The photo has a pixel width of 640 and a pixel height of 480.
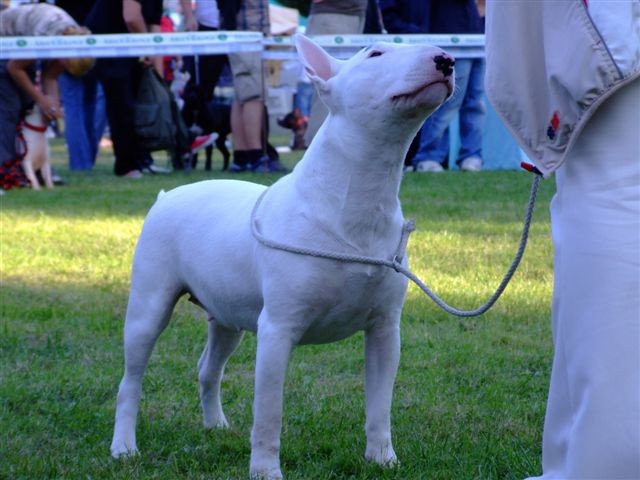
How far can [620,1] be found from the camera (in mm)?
2770

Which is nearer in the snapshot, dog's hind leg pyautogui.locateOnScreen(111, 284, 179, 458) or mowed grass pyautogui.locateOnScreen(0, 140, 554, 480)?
mowed grass pyautogui.locateOnScreen(0, 140, 554, 480)

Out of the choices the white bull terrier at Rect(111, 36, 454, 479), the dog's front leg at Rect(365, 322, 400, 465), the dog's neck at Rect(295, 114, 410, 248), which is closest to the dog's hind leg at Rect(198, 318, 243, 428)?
the white bull terrier at Rect(111, 36, 454, 479)

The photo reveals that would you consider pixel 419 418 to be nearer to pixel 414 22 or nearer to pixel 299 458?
pixel 299 458

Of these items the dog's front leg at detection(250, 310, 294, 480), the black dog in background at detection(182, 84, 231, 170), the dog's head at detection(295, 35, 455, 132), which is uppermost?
the dog's head at detection(295, 35, 455, 132)

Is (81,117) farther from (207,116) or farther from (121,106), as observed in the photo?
(207,116)

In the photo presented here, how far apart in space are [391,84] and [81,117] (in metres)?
11.4

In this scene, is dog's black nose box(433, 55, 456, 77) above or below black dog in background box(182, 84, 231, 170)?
above

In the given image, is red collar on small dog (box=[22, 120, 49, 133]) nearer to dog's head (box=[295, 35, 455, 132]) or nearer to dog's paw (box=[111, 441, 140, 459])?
dog's paw (box=[111, 441, 140, 459])

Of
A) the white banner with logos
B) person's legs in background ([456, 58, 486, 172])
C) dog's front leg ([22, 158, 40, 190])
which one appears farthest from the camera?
person's legs in background ([456, 58, 486, 172])

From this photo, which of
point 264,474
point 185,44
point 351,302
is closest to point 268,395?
point 264,474

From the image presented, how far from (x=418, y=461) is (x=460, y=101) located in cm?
942

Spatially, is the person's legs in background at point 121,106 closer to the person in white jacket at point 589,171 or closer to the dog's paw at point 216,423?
the dog's paw at point 216,423

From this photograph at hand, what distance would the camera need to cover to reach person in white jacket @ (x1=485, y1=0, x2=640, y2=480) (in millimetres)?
2771

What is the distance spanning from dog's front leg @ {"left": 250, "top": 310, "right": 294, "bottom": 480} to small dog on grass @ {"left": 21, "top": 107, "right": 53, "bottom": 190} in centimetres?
880
